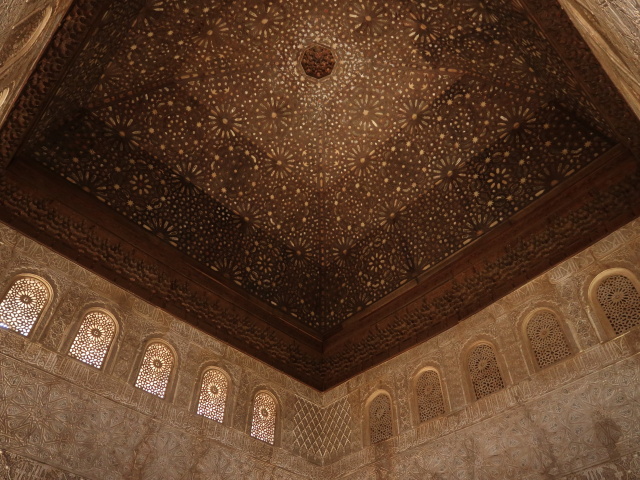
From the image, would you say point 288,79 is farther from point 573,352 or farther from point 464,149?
point 573,352

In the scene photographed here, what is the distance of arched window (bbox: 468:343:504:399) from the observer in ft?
16.7

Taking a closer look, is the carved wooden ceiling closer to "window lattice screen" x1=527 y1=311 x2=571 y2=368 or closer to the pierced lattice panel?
the pierced lattice panel

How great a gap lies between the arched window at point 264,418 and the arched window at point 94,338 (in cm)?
164

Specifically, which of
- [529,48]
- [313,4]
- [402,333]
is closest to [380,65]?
[313,4]

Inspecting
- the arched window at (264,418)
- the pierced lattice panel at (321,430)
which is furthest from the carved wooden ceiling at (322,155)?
the arched window at (264,418)

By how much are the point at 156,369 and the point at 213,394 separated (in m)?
0.64

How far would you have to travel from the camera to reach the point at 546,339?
496 centimetres

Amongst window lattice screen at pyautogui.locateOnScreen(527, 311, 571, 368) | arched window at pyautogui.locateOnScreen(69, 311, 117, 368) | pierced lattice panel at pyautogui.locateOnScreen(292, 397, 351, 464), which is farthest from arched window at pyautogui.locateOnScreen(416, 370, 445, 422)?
arched window at pyautogui.locateOnScreen(69, 311, 117, 368)

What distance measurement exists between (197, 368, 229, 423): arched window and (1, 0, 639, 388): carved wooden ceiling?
0.56 m

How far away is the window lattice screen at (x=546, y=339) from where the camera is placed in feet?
15.7

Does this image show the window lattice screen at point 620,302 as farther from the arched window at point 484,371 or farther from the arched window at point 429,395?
the arched window at point 429,395

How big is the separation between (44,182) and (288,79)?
2.69 meters

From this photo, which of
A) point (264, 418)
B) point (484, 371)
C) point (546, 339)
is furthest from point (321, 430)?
point (546, 339)

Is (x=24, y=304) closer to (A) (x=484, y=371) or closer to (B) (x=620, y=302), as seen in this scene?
(A) (x=484, y=371)
